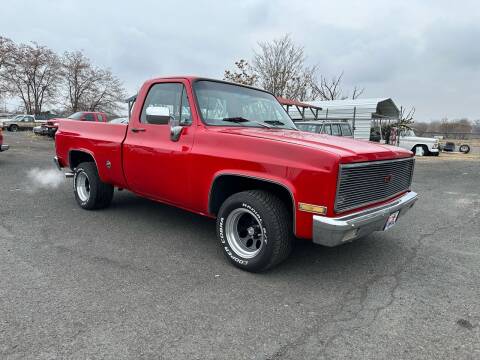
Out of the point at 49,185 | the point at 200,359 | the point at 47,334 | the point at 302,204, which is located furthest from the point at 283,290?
the point at 49,185

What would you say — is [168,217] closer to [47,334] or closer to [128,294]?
[128,294]

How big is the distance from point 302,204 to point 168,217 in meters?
2.83

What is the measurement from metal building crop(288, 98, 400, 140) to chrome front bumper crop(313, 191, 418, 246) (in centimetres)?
1682

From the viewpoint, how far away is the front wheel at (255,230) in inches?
125

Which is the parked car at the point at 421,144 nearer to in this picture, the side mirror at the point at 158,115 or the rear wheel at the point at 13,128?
the side mirror at the point at 158,115

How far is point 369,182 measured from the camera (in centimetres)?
325

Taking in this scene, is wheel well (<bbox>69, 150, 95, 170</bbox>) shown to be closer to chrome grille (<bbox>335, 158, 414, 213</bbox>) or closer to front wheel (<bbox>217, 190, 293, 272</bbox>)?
front wheel (<bbox>217, 190, 293, 272</bbox>)

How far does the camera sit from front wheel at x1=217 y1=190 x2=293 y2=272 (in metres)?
3.18

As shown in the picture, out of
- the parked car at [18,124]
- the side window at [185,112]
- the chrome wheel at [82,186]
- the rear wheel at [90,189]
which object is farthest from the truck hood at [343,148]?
the parked car at [18,124]

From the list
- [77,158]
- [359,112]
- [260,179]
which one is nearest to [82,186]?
[77,158]

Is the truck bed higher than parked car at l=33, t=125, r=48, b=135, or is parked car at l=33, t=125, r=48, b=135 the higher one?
the truck bed

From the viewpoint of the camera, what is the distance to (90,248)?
3936 mm

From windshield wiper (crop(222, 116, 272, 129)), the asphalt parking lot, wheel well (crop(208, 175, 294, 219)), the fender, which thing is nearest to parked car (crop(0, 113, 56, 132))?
the asphalt parking lot

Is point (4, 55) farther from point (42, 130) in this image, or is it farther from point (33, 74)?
point (42, 130)
